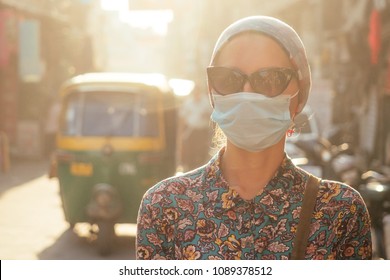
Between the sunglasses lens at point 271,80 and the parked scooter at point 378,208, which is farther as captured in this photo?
the parked scooter at point 378,208

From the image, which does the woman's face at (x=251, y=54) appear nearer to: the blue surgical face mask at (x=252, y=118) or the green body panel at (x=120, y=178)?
the blue surgical face mask at (x=252, y=118)

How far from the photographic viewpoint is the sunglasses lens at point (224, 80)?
5.94 ft

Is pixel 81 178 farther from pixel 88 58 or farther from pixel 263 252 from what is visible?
pixel 88 58

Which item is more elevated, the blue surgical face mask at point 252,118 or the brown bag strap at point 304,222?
the blue surgical face mask at point 252,118

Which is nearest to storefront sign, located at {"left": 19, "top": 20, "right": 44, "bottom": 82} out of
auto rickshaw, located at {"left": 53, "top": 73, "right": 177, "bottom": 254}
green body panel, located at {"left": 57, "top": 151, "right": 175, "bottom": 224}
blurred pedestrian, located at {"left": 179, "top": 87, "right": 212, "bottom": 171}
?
blurred pedestrian, located at {"left": 179, "top": 87, "right": 212, "bottom": 171}

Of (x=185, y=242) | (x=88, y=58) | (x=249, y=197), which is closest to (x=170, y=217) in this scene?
(x=185, y=242)

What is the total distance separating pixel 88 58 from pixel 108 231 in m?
25.8

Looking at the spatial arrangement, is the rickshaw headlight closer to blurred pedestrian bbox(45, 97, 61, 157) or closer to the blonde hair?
the blonde hair

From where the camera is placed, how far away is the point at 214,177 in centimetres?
185

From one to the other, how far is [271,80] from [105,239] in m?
4.53

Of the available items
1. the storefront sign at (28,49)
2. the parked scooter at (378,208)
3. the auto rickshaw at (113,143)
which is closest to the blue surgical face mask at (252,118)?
the parked scooter at (378,208)

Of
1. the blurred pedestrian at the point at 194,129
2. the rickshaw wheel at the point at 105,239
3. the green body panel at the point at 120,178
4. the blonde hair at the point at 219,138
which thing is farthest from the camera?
the blurred pedestrian at the point at 194,129

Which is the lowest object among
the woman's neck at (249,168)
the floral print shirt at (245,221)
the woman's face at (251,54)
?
the floral print shirt at (245,221)

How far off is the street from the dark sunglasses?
365cm
